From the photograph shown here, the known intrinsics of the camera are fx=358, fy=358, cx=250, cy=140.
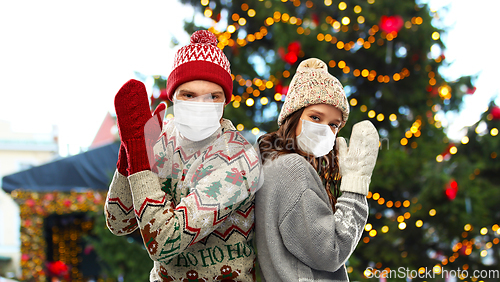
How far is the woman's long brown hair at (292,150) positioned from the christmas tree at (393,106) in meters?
1.49

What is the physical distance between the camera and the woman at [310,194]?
1241mm

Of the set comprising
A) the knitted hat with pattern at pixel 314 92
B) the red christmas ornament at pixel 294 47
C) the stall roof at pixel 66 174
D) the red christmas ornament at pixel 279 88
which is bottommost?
the stall roof at pixel 66 174

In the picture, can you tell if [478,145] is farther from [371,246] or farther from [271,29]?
[271,29]

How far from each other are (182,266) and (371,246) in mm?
2752

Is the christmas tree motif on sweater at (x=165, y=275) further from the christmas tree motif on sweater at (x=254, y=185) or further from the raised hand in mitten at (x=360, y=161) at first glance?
the raised hand in mitten at (x=360, y=161)

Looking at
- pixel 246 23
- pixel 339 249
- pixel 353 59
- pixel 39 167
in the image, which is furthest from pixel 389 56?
pixel 39 167

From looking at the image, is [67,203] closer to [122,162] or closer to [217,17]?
[217,17]

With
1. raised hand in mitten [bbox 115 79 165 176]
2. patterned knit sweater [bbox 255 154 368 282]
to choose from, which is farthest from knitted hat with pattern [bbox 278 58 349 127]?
raised hand in mitten [bbox 115 79 165 176]

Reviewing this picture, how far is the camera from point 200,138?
1282 millimetres

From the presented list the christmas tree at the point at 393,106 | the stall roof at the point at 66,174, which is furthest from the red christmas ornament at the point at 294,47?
the stall roof at the point at 66,174

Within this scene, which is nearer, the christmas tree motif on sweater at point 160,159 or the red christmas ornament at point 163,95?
the christmas tree motif on sweater at point 160,159

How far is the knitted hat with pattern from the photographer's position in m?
1.42

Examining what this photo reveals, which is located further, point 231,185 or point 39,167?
point 39,167

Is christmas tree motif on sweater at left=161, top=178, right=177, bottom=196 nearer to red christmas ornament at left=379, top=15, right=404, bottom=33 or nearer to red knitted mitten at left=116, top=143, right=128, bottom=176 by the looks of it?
red knitted mitten at left=116, top=143, right=128, bottom=176
